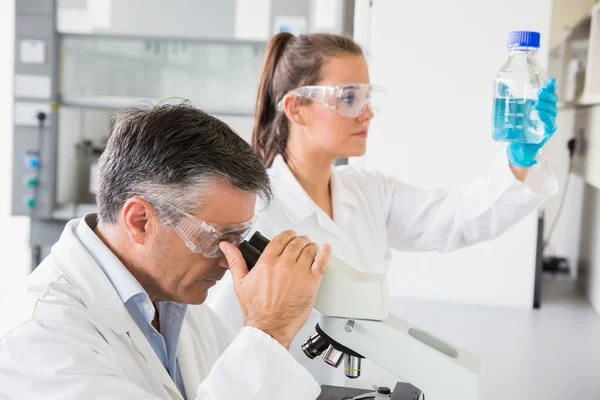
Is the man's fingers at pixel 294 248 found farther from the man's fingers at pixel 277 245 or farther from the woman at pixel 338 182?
the woman at pixel 338 182

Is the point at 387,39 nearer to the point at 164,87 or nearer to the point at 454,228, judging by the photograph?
the point at 454,228

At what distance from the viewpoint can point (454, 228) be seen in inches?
72.8

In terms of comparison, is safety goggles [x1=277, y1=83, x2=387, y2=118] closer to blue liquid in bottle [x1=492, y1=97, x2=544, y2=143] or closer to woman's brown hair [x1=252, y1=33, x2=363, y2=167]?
woman's brown hair [x1=252, y1=33, x2=363, y2=167]

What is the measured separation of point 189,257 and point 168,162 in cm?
15

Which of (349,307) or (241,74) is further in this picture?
(241,74)

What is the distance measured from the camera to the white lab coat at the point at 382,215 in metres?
1.65

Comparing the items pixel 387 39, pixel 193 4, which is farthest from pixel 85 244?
pixel 193 4

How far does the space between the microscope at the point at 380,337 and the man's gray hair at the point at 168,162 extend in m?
0.12

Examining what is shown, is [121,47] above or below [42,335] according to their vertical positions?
above

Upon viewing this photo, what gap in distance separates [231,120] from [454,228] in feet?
5.45

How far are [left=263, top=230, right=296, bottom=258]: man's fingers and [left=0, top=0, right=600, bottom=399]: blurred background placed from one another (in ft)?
2.81

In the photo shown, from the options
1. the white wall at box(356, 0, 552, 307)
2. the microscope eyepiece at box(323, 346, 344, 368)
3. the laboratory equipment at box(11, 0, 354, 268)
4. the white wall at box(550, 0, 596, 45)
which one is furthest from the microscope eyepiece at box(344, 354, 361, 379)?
the white wall at box(550, 0, 596, 45)

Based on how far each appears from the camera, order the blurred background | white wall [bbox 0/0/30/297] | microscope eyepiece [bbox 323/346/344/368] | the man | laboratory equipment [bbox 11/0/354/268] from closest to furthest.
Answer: the man < microscope eyepiece [bbox 323/346/344/368] < the blurred background < laboratory equipment [bbox 11/0/354/268] < white wall [bbox 0/0/30/297]

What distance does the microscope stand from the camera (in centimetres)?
102
